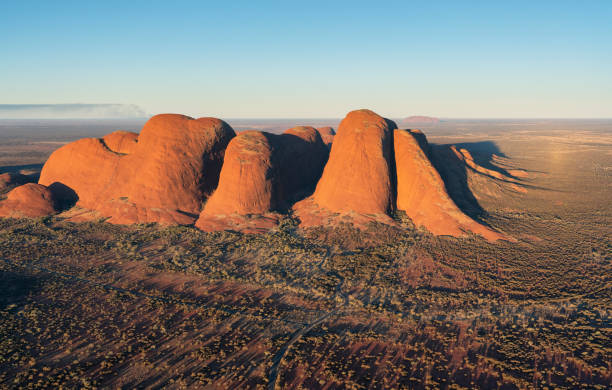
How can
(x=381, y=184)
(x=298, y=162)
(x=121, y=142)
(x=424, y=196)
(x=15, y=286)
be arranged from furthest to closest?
(x=298, y=162)
(x=121, y=142)
(x=381, y=184)
(x=424, y=196)
(x=15, y=286)

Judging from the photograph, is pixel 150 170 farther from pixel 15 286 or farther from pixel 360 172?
pixel 360 172

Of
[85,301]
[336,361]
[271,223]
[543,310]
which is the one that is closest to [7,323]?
[85,301]

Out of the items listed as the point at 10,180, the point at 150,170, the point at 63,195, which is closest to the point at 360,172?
the point at 150,170

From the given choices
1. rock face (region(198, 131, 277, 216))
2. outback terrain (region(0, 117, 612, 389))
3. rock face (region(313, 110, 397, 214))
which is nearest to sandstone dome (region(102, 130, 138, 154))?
outback terrain (region(0, 117, 612, 389))

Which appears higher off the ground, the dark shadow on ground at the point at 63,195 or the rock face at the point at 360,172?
the rock face at the point at 360,172

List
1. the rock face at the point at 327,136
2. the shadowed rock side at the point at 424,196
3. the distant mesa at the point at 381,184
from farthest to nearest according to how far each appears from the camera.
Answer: the rock face at the point at 327,136 → the distant mesa at the point at 381,184 → the shadowed rock side at the point at 424,196


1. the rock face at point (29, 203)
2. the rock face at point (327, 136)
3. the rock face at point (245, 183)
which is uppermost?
the rock face at point (327, 136)

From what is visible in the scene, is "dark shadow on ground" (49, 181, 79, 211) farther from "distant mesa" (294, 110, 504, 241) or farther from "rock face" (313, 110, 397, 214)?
"rock face" (313, 110, 397, 214)

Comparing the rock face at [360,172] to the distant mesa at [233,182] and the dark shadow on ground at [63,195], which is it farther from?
the dark shadow on ground at [63,195]

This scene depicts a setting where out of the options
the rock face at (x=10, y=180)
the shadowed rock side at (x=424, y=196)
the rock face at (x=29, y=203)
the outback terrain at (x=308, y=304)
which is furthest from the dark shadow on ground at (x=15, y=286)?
the shadowed rock side at (x=424, y=196)
